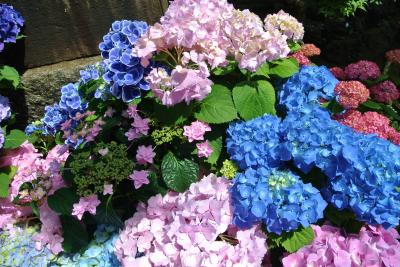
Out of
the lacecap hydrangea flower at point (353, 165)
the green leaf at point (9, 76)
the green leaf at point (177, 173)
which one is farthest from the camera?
the green leaf at point (9, 76)

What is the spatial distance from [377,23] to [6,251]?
203 inches

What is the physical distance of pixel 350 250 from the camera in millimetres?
1469

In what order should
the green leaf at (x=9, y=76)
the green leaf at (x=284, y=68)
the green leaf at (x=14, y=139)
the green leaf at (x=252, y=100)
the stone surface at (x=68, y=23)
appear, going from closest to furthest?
the green leaf at (x=252, y=100)
the green leaf at (x=284, y=68)
the green leaf at (x=14, y=139)
the green leaf at (x=9, y=76)
the stone surface at (x=68, y=23)

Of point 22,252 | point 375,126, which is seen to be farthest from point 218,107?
point 22,252

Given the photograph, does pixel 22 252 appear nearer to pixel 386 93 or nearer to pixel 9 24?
pixel 9 24

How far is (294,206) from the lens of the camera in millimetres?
1446

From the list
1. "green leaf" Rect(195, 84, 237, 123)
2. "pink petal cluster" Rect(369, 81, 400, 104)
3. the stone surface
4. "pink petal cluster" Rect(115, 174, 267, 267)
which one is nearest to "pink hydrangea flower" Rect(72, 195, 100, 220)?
"pink petal cluster" Rect(115, 174, 267, 267)

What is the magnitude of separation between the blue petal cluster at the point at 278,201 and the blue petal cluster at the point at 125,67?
610mm

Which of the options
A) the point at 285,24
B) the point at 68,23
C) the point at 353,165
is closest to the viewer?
the point at 353,165

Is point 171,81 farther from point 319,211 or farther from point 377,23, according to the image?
point 377,23

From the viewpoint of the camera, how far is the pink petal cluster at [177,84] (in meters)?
1.60

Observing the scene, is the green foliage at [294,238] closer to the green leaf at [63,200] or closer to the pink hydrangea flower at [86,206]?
the pink hydrangea flower at [86,206]

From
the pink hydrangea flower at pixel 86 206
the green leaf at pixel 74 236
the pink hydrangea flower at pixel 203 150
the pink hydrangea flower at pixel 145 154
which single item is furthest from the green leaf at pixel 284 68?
the green leaf at pixel 74 236

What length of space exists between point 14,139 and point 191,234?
50.3 inches
